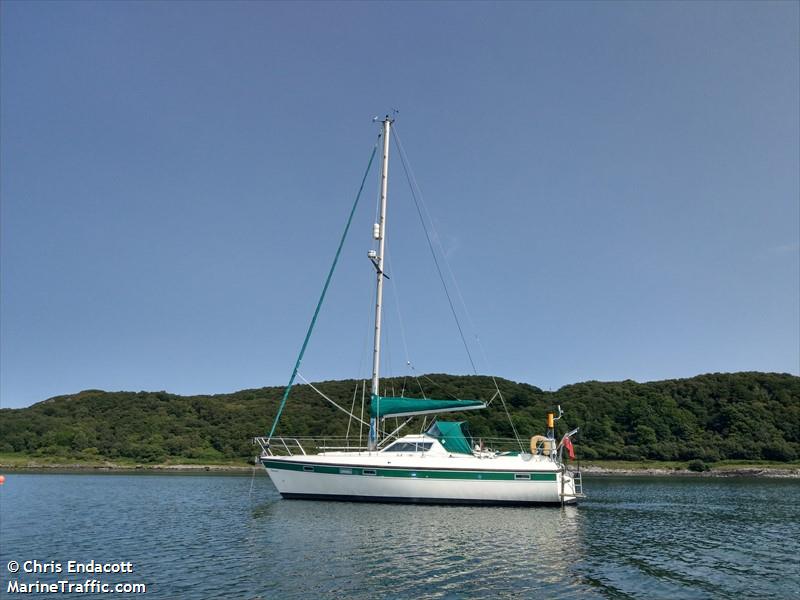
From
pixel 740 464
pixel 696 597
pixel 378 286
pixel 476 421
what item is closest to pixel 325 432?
pixel 476 421

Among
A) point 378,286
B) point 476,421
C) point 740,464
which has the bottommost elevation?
point 740,464

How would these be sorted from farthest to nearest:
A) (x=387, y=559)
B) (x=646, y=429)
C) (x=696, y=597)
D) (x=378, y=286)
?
(x=646, y=429) < (x=378, y=286) < (x=387, y=559) < (x=696, y=597)

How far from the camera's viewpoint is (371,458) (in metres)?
31.8

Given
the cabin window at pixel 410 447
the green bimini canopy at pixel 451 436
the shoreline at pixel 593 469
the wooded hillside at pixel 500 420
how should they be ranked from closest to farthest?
the cabin window at pixel 410 447 → the green bimini canopy at pixel 451 436 → the shoreline at pixel 593 469 → the wooded hillside at pixel 500 420

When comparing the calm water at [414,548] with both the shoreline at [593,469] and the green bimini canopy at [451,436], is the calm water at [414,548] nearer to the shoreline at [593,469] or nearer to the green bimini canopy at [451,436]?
the green bimini canopy at [451,436]

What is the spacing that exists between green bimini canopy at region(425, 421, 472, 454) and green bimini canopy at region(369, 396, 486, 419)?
3.01ft

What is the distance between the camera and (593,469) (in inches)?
3482

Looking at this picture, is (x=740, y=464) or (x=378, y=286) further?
(x=740, y=464)

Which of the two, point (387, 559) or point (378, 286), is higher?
point (378, 286)

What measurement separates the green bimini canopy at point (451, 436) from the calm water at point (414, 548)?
3514 millimetres

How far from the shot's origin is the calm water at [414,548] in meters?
15.0

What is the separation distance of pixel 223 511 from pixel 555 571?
2094cm

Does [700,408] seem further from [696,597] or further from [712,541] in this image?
[696,597]

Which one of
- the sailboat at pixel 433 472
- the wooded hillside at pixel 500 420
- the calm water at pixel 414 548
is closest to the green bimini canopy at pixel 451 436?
the sailboat at pixel 433 472
